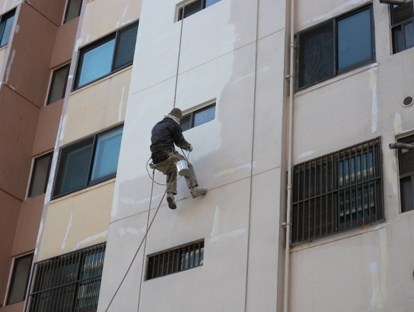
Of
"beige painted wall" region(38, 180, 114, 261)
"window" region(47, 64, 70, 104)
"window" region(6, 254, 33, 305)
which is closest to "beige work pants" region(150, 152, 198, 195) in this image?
"beige painted wall" region(38, 180, 114, 261)

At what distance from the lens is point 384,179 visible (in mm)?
11906

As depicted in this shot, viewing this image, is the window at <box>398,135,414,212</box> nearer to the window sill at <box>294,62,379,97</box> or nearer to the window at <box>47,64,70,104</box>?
the window sill at <box>294,62,379,97</box>

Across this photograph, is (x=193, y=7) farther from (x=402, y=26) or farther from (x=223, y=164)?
(x=402, y=26)

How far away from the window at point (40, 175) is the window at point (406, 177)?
10146mm

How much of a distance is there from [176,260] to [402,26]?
5634 millimetres

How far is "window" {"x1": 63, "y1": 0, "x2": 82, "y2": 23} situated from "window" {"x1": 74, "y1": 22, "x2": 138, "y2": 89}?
263 centimetres

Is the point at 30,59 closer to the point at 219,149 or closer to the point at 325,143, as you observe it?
the point at 219,149

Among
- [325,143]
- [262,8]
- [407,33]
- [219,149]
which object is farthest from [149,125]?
[407,33]

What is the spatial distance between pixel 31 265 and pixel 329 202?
8.39m

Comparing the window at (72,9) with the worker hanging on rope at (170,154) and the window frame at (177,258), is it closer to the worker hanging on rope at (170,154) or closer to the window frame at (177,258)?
the worker hanging on rope at (170,154)

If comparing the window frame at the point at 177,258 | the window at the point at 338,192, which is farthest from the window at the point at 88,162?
the window at the point at 338,192

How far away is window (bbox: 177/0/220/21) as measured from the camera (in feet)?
56.4

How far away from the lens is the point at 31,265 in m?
18.1

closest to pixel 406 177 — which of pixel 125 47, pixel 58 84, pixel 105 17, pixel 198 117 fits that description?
pixel 198 117
